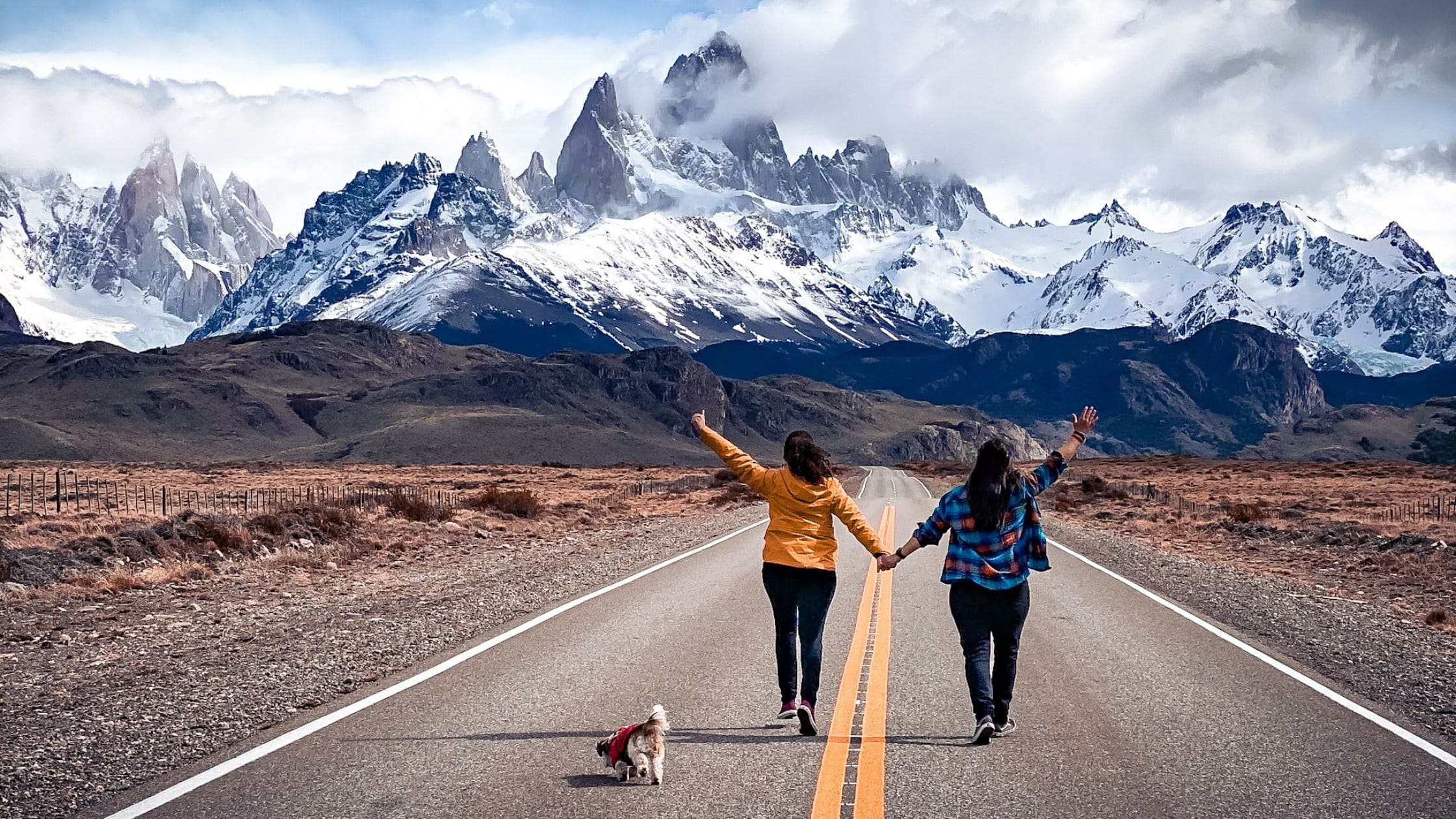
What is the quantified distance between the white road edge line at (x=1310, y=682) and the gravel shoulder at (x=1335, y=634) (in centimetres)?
19

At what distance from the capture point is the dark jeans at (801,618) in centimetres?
866

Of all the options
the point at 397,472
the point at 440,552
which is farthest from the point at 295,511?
the point at 397,472

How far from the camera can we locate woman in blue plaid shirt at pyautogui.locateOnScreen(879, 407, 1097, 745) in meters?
8.27

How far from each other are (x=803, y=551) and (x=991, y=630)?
148 cm

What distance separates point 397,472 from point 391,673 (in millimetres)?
83230

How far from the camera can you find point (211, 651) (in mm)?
12031

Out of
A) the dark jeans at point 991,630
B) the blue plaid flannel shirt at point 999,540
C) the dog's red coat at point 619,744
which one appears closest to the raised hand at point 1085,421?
→ the blue plaid flannel shirt at point 999,540

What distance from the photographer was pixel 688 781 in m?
7.22

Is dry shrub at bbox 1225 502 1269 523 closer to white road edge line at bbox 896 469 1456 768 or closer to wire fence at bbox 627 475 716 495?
white road edge line at bbox 896 469 1456 768

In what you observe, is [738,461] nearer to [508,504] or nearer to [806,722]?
[806,722]

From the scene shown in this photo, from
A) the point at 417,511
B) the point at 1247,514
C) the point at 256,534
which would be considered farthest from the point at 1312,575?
the point at 417,511

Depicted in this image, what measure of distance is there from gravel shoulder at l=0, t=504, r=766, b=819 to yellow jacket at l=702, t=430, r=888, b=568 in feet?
13.1

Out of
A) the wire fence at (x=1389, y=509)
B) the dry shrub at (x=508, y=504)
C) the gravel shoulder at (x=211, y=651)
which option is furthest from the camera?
the wire fence at (x=1389, y=509)

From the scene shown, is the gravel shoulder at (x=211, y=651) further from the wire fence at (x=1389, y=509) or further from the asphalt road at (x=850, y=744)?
the wire fence at (x=1389, y=509)
